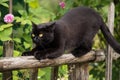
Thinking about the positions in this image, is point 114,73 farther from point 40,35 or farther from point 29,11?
point 40,35

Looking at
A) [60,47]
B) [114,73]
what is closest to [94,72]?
[114,73]

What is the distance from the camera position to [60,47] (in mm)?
3359

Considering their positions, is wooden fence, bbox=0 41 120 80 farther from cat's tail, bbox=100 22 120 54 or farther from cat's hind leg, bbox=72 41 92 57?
cat's tail, bbox=100 22 120 54

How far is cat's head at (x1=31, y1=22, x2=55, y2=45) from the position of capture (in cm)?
318

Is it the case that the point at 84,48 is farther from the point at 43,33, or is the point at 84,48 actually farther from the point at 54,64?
the point at 43,33

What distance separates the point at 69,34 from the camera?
353cm

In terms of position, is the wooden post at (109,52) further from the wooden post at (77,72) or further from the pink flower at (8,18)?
the pink flower at (8,18)

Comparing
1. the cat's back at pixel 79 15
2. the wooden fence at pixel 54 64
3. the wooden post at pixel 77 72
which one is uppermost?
the cat's back at pixel 79 15

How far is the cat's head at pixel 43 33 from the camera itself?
3180 mm

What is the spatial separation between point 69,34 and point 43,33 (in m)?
0.38

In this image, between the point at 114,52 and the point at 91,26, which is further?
the point at 114,52

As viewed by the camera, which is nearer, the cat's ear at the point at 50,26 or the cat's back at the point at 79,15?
the cat's ear at the point at 50,26

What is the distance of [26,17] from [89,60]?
64 cm

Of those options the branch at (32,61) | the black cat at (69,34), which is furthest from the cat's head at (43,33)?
the branch at (32,61)
